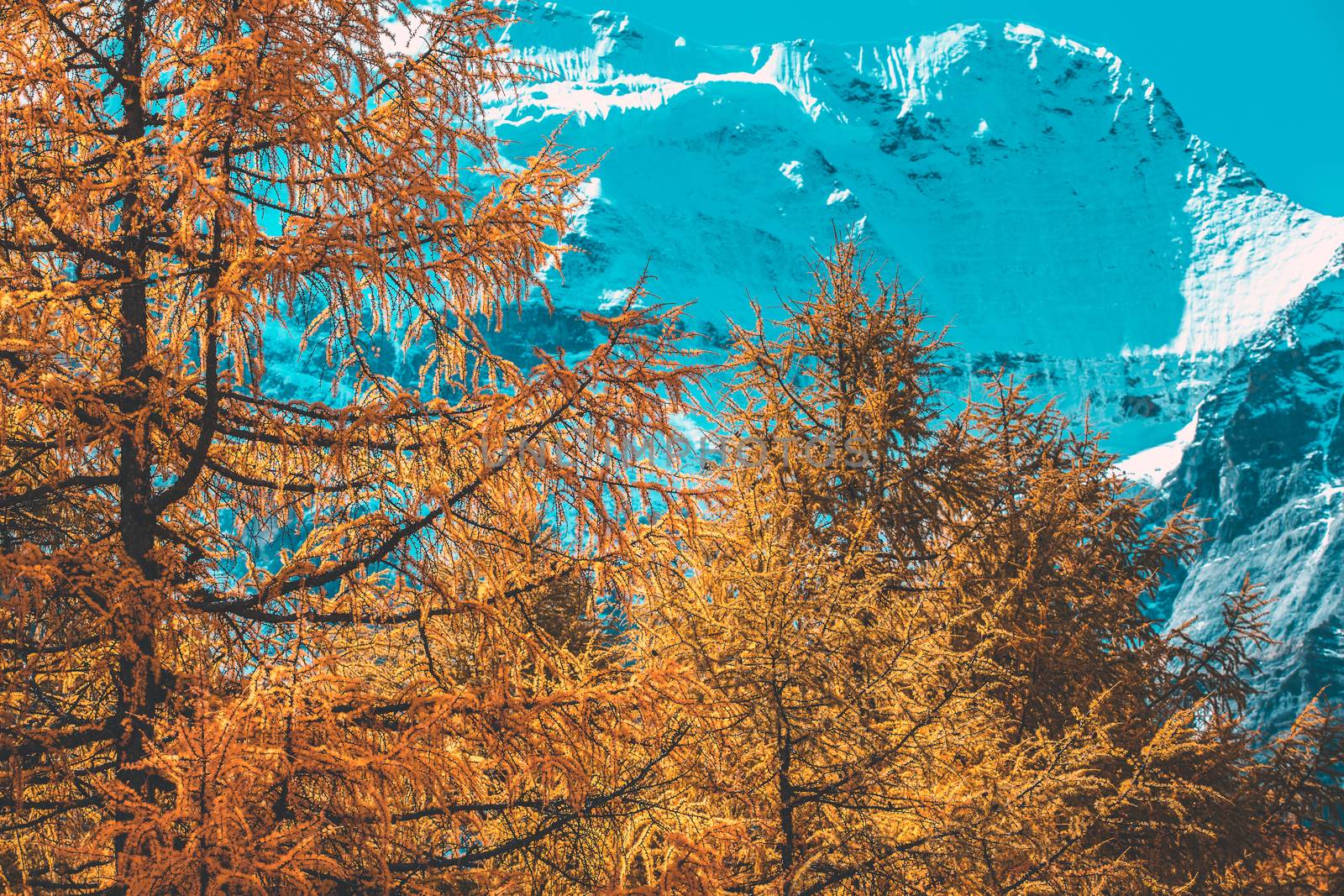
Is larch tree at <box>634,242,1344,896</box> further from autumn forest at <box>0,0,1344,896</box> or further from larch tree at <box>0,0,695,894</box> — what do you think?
larch tree at <box>0,0,695,894</box>

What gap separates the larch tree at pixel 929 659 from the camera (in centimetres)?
436

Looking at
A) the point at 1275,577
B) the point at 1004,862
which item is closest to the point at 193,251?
the point at 1004,862

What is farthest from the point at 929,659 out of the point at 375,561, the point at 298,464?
the point at 298,464

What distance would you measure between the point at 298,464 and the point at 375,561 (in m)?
0.86

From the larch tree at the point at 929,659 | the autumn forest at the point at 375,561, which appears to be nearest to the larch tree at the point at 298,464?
the autumn forest at the point at 375,561

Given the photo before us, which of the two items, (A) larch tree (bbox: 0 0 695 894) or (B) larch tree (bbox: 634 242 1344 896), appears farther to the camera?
(B) larch tree (bbox: 634 242 1344 896)

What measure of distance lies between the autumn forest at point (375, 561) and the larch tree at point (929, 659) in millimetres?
38

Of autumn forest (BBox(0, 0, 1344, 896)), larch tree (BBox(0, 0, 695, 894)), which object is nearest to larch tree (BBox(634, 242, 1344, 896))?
autumn forest (BBox(0, 0, 1344, 896))

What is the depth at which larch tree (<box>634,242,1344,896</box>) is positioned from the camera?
4359 millimetres

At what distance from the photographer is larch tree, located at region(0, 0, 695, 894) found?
10.3ft

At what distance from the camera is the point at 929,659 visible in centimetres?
478

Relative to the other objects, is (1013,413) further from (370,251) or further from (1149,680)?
(370,251)

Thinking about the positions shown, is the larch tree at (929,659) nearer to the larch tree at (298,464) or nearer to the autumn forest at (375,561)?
the autumn forest at (375,561)

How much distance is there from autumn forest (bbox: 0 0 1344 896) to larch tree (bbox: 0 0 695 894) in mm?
23
